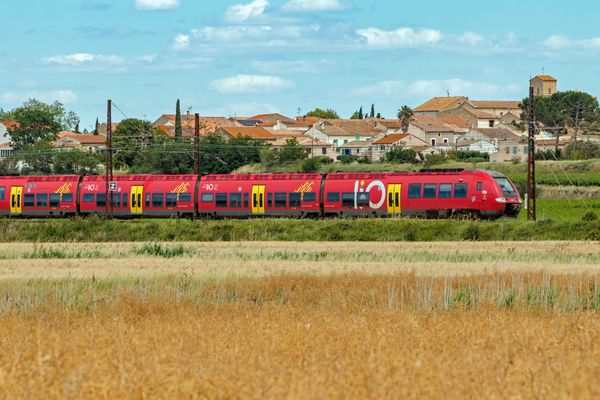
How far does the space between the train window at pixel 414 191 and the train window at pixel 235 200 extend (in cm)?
978

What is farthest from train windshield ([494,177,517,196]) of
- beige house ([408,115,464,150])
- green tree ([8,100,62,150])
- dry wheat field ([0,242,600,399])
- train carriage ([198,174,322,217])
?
green tree ([8,100,62,150])

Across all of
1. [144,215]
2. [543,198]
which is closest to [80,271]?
[144,215]

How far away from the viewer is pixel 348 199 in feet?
197

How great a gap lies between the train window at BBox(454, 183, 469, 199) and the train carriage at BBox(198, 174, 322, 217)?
7569 millimetres

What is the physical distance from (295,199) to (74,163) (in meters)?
71.6

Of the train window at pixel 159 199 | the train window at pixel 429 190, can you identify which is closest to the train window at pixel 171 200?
the train window at pixel 159 199

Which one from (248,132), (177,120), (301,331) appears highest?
(177,120)

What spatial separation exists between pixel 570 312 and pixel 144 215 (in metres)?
46.1

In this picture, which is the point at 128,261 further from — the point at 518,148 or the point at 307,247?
the point at 518,148

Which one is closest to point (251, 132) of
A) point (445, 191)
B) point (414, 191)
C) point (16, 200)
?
point (16, 200)

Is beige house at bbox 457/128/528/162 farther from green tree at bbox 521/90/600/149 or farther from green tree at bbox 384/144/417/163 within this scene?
green tree at bbox 384/144/417/163

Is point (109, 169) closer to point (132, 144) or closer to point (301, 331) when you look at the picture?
point (301, 331)

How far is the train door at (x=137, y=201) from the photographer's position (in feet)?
213

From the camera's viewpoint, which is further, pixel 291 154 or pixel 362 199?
pixel 291 154
